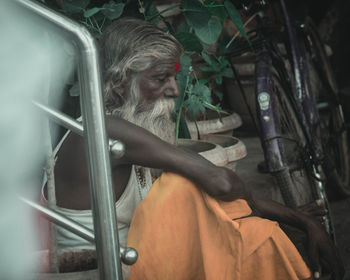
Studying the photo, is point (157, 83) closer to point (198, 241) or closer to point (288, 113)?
point (198, 241)

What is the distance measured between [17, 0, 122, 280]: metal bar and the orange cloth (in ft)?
2.82

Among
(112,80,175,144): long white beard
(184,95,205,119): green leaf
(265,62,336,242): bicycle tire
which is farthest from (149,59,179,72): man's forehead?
(265,62,336,242): bicycle tire

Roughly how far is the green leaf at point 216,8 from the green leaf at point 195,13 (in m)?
0.05

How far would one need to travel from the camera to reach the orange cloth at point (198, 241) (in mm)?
1717

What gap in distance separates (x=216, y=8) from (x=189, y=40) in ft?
0.72

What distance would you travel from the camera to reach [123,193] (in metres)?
1.96

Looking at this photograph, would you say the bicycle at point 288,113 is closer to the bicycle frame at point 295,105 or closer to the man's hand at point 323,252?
the bicycle frame at point 295,105

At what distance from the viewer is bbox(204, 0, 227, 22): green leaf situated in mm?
2531

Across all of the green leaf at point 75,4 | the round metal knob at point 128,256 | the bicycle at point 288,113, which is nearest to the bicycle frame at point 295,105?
the bicycle at point 288,113

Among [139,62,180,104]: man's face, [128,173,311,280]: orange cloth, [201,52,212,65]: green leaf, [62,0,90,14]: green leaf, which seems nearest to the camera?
[128,173,311,280]: orange cloth

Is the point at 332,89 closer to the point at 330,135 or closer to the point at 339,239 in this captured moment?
the point at 330,135

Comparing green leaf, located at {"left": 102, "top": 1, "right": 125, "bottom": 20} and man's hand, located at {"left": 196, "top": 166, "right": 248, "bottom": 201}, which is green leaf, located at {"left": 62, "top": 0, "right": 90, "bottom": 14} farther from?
man's hand, located at {"left": 196, "top": 166, "right": 248, "bottom": 201}

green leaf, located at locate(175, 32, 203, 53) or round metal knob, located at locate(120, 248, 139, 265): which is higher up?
green leaf, located at locate(175, 32, 203, 53)

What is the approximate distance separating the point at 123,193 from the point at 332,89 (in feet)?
8.09
